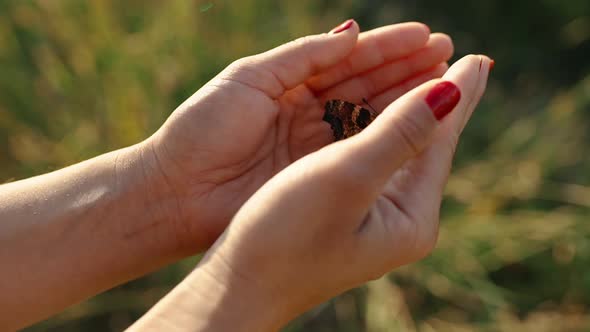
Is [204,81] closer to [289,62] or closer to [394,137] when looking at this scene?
[289,62]

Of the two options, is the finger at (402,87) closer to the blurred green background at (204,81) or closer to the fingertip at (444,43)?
the fingertip at (444,43)

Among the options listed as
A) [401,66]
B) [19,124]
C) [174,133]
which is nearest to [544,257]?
[401,66]

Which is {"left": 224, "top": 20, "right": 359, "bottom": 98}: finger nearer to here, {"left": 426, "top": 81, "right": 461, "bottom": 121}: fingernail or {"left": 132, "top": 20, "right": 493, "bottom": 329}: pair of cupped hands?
{"left": 132, "top": 20, "right": 493, "bottom": 329}: pair of cupped hands

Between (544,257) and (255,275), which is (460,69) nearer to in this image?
(255,275)

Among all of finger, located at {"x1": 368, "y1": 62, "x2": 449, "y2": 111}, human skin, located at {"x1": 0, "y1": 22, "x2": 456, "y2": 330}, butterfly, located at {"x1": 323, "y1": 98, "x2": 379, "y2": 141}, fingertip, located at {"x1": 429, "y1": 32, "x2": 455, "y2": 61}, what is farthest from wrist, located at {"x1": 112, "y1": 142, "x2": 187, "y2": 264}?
fingertip, located at {"x1": 429, "y1": 32, "x2": 455, "y2": 61}

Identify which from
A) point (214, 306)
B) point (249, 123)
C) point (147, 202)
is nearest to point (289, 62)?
point (249, 123)

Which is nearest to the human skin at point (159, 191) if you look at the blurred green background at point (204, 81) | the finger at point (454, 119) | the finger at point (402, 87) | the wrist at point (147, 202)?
the wrist at point (147, 202)
